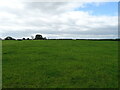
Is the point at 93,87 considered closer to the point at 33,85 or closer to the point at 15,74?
the point at 33,85

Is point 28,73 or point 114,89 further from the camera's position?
point 28,73

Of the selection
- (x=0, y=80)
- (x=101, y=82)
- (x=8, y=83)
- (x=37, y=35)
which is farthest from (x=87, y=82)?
(x=37, y=35)

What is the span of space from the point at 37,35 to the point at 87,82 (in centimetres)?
8538

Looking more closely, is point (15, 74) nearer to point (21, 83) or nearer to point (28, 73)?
point (28, 73)

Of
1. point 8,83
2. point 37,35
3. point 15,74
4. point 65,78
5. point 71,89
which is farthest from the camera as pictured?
point 37,35

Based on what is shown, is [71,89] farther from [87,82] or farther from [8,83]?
[8,83]

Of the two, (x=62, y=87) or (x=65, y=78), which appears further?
(x=65, y=78)

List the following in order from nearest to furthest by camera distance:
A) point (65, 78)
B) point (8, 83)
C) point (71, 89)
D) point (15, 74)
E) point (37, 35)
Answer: point (71, 89)
point (8, 83)
point (65, 78)
point (15, 74)
point (37, 35)

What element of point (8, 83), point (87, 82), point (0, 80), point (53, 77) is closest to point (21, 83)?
point (8, 83)

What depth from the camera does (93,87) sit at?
31.9 feet

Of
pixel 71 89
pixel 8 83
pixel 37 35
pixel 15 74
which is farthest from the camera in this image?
pixel 37 35

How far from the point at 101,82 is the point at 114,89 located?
1255mm

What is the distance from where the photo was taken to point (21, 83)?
10305 millimetres

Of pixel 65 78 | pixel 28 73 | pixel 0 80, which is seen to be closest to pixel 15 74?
pixel 28 73
